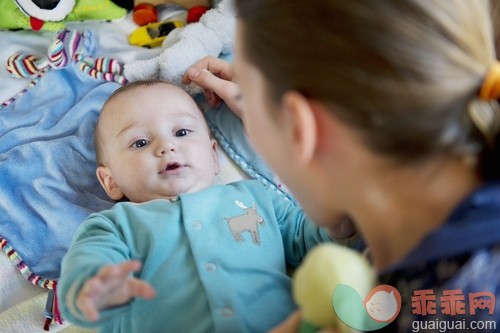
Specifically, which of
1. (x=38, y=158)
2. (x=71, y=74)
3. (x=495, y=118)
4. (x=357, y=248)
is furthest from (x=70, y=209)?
(x=495, y=118)

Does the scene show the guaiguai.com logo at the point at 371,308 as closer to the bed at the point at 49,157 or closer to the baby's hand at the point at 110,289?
the baby's hand at the point at 110,289

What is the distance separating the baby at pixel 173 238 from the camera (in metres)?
0.73

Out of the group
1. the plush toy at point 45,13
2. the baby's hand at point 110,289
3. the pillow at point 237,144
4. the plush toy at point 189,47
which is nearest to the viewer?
the baby's hand at point 110,289

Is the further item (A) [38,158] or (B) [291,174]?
(A) [38,158]

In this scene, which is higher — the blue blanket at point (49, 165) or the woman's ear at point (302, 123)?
the woman's ear at point (302, 123)

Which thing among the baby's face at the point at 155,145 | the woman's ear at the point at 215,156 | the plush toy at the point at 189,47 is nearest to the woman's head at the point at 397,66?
the baby's face at the point at 155,145

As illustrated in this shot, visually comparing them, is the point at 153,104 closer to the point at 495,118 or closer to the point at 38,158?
the point at 38,158

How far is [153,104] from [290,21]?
0.58 meters

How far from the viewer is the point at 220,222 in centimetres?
92

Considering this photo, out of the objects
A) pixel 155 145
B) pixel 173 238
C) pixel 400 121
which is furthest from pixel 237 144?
pixel 400 121

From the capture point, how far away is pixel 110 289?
2.10 ft

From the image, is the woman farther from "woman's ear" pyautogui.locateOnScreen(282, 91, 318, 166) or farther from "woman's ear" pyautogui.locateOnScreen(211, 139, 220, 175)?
"woman's ear" pyautogui.locateOnScreen(211, 139, 220, 175)

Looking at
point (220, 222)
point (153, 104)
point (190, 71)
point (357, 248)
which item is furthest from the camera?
point (190, 71)

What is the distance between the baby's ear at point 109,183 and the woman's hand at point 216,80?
11.1 inches
